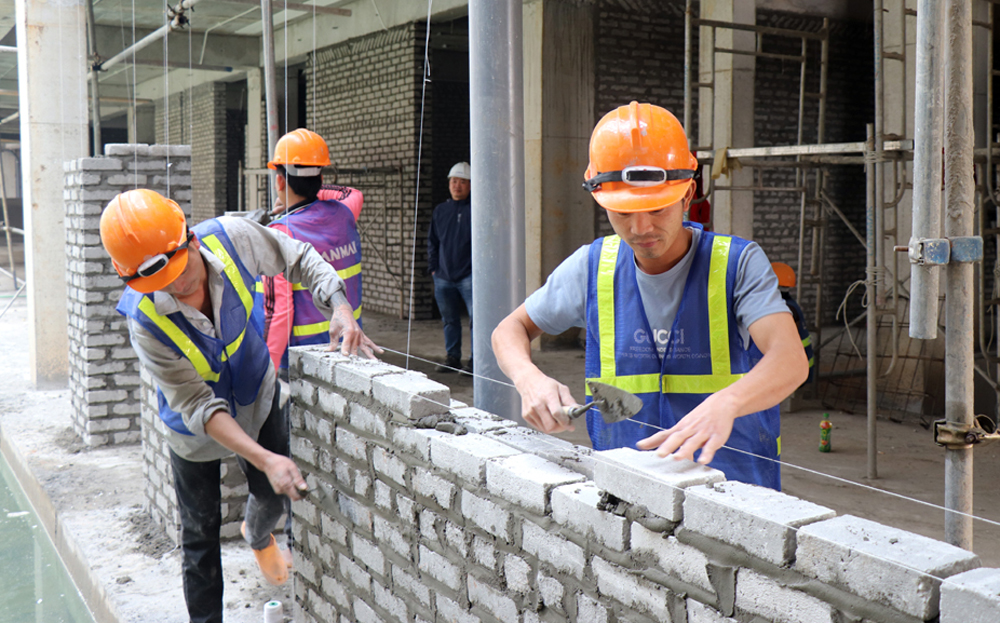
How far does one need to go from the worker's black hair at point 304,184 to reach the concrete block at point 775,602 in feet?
10.8

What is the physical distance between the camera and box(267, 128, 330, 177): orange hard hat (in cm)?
444

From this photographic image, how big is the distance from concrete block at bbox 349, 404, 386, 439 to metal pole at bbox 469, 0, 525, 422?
60 cm

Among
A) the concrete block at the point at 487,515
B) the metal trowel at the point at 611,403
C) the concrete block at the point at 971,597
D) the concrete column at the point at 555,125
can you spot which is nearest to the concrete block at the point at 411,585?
the concrete block at the point at 487,515

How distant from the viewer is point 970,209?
2.45 metres

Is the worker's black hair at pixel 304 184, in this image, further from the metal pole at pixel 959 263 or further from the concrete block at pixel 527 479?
the metal pole at pixel 959 263

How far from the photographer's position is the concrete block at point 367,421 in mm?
3053

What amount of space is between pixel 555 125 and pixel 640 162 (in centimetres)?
742

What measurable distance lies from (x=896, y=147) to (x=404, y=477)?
4.03 meters

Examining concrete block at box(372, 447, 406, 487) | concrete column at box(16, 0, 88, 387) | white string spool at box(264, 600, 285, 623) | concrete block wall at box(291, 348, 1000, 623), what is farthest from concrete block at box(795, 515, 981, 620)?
concrete column at box(16, 0, 88, 387)

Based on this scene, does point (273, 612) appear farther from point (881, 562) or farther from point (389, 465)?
point (881, 562)

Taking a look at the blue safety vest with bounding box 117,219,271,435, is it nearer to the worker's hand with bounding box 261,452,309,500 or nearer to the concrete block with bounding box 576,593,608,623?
the worker's hand with bounding box 261,452,309,500

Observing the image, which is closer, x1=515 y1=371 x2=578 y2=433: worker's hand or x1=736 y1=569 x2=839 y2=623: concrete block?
x1=736 y1=569 x2=839 y2=623: concrete block

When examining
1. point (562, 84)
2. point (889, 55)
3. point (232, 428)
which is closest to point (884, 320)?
point (889, 55)

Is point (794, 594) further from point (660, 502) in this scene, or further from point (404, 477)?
point (404, 477)
